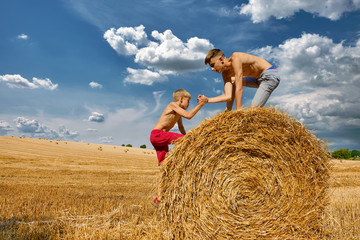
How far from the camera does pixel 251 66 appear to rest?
468 cm

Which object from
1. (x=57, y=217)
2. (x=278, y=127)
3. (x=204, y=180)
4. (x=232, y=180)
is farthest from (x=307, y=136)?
(x=57, y=217)

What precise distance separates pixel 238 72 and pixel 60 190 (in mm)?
5362

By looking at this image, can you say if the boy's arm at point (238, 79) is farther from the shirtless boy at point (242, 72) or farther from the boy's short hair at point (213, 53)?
the boy's short hair at point (213, 53)

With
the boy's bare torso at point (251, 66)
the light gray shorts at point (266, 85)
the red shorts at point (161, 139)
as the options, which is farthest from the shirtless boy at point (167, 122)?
the light gray shorts at point (266, 85)

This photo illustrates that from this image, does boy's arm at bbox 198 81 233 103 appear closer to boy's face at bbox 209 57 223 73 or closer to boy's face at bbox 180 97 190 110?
boy's face at bbox 209 57 223 73

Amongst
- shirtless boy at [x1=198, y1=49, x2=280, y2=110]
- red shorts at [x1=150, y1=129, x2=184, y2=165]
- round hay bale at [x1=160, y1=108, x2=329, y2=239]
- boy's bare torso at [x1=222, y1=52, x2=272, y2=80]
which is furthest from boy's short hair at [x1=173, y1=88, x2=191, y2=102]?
round hay bale at [x1=160, y1=108, x2=329, y2=239]

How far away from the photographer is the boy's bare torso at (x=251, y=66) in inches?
180

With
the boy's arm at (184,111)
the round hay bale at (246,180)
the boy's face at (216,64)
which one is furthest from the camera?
the boy's face at (216,64)

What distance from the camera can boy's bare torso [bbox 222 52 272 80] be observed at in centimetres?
456

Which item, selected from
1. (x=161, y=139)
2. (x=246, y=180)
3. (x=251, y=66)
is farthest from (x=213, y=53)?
(x=246, y=180)

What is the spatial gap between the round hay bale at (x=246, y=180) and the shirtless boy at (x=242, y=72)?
0.70 metres

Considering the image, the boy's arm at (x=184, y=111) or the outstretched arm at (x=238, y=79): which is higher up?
the outstretched arm at (x=238, y=79)

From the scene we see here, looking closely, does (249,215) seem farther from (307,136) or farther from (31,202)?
Result: (31,202)

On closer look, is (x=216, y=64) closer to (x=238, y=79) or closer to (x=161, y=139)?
(x=238, y=79)
